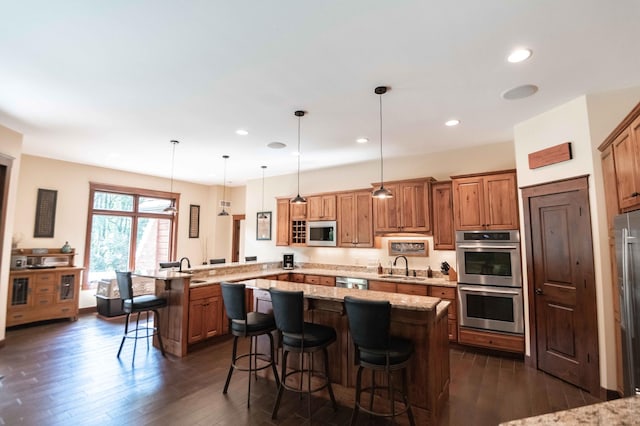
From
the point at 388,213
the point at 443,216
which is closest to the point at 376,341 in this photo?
the point at 443,216

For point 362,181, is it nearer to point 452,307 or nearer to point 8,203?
point 452,307

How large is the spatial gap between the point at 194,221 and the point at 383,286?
5.93 metres

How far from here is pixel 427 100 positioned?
3330mm

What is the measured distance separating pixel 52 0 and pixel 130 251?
6386mm

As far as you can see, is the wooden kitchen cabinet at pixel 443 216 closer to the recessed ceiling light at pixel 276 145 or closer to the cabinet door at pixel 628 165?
the cabinet door at pixel 628 165

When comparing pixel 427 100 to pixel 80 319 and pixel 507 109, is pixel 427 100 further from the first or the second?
pixel 80 319

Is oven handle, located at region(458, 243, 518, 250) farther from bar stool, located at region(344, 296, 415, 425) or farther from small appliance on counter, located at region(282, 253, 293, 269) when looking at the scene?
small appliance on counter, located at region(282, 253, 293, 269)

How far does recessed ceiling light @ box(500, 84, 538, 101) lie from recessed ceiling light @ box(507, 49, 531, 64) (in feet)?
1.77

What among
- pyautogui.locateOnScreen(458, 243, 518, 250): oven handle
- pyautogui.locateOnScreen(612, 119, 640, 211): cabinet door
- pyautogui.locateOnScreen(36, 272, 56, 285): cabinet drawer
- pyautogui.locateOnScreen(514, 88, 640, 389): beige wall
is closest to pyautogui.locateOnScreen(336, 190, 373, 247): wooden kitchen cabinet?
pyautogui.locateOnScreen(458, 243, 518, 250): oven handle

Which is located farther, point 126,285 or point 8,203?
point 8,203

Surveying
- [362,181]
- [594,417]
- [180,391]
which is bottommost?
[180,391]

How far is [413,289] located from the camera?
4602mm

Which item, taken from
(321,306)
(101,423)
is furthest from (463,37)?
(101,423)

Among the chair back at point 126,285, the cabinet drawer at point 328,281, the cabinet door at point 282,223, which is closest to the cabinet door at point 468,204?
the cabinet drawer at point 328,281
